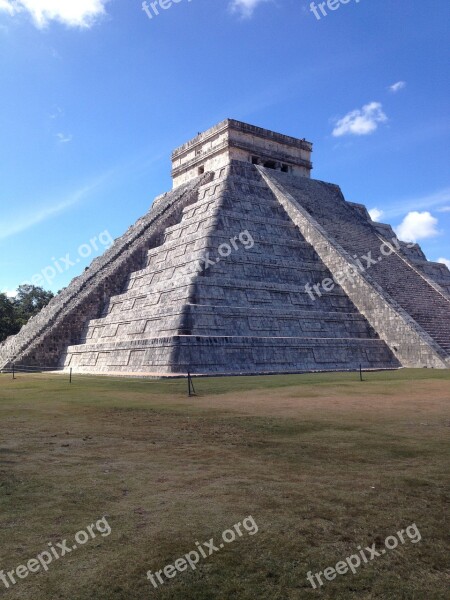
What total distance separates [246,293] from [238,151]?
48.4 feet

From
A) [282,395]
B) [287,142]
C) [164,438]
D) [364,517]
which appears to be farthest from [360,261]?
[364,517]

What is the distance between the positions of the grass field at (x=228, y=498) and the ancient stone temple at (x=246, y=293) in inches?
354

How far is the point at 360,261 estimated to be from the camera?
86.6 feet

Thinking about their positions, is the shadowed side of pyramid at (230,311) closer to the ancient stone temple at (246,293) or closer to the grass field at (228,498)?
the ancient stone temple at (246,293)

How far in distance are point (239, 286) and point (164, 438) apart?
13.9m

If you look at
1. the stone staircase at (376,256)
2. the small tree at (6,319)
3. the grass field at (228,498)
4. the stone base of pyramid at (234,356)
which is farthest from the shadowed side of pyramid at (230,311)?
the small tree at (6,319)

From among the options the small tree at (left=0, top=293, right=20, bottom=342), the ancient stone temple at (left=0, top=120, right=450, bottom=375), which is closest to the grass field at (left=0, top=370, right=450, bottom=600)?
the ancient stone temple at (left=0, top=120, right=450, bottom=375)

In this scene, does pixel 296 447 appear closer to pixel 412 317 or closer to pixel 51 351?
pixel 412 317

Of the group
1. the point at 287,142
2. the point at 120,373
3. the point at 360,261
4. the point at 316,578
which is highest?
the point at 287,142

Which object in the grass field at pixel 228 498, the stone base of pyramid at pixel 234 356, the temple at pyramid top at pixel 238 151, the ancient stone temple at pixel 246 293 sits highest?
the temple at pyramid top at pixel 238 151

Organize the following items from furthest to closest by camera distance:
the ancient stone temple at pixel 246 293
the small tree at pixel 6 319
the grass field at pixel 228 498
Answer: the small tree at pixel 6 319 < the ancient stone temple at pixel 246 293 < the grass field at pixel 228 498

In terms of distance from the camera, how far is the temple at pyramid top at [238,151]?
32469 millimetres

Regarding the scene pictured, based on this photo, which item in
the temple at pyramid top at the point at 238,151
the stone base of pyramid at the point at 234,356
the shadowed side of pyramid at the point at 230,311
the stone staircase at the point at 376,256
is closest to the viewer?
the stone base of pyramid at the point at 234,356

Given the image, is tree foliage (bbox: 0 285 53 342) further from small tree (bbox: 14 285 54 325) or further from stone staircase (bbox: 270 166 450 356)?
stone staircase (bbox: 270 166 450 356)
